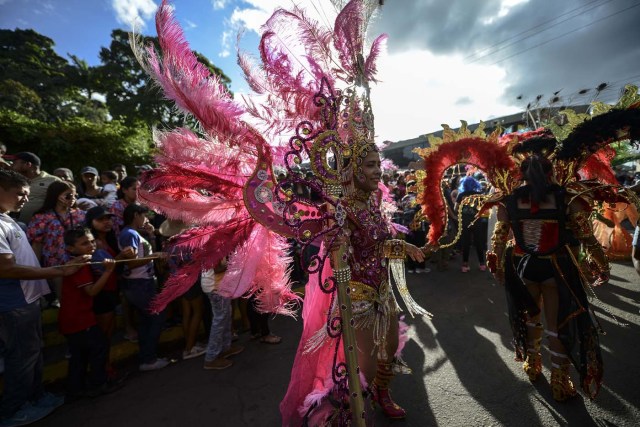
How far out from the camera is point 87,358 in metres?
3.09

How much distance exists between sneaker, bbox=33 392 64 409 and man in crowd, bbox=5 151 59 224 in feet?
7.55

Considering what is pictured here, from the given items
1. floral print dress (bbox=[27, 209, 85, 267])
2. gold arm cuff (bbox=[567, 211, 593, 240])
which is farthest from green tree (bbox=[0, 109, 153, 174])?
gold arm cuff (bbox=[567, 211, 593, 240])

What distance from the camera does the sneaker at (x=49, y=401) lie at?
2.78 meters

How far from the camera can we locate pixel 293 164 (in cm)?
180

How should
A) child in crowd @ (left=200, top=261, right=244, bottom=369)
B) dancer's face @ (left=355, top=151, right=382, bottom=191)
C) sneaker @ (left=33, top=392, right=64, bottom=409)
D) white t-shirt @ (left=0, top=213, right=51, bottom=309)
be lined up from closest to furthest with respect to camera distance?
dancer's face @ (left=355, top=151, right=382, bottom=191), white t-shirt @ (left=0, top=213, right=51, bottom=309), sneaker @ (left=33, top=392, right=64, bottom=409), child in crowd @ (left=200, top=261, right=244, bottom=369)

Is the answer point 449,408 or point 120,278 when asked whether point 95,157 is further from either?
point 449,408

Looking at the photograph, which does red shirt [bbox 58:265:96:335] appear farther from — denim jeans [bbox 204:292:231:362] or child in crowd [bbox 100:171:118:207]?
child in crowd [bbox 100:171:118:207]

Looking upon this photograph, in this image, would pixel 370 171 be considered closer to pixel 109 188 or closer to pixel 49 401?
pixel 49 401

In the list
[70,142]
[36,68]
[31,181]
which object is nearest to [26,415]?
[31,181]

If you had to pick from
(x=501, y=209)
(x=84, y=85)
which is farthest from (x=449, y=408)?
(x=84, y=85)

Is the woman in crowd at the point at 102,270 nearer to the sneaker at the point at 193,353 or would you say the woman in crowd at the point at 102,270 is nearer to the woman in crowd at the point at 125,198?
the woman in crowd at the point at 125,198

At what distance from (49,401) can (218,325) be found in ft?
5.27

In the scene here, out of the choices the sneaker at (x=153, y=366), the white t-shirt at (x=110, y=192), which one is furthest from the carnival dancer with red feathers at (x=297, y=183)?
the white t-shirt at (x=110, y=192)

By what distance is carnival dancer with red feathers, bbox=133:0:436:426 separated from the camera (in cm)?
167
